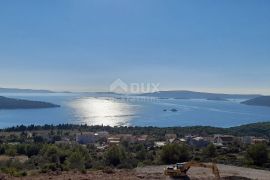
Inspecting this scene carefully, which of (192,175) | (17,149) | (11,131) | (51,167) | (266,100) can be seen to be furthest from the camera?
(266,100)

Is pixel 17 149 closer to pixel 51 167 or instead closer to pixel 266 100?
pixel 51 167

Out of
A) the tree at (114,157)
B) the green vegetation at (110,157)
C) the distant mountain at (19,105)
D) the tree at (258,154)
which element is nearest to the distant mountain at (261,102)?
the distant mountain at (19,105)

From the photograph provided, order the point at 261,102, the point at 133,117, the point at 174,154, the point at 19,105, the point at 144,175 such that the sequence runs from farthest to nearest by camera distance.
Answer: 1. the point at 261,102
2. the point at 19,105
3. the point at 133,117
4. the point at 174,154
5. the point at 144,175

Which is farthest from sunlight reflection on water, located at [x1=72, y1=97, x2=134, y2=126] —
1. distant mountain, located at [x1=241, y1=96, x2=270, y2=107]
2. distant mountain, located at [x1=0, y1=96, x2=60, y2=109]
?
distant mountain, located at [x1=241, y1=96, x2=270, y2=107]

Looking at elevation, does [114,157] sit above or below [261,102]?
below

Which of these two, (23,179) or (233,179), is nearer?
(23,179)

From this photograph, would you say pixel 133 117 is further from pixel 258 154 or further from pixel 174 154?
pixel 174 154

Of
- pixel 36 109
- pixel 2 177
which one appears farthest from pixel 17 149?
pixel 36 109

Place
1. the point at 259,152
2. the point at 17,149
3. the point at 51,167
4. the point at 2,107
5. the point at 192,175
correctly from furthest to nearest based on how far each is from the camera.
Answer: the point at 2,107 → the point at 17,149 → the point at 259,152 → the point at 51,167 → the point at 192,175

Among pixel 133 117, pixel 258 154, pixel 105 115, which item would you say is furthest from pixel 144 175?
pixel 105 115
